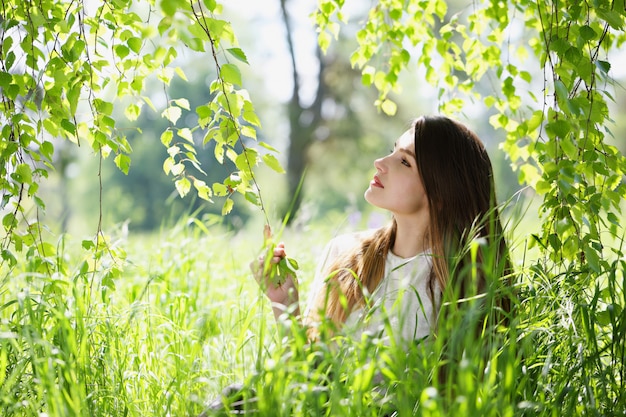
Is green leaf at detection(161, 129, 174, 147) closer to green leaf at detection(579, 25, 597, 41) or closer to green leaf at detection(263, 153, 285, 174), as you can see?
green leaf at detection(263, 153, 285, 174)

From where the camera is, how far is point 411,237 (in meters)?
2.35

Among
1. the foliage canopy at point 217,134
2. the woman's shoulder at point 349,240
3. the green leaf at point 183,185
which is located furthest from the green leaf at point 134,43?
the woman's shoulder at point 349,240

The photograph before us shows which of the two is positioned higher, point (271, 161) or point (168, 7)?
point (168, 7)

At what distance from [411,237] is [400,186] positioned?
18 cm

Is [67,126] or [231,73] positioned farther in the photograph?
[67,126]

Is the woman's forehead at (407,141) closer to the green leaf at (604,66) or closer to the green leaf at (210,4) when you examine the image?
the green leaf at (604,66)

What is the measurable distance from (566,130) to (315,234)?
316 centimetres

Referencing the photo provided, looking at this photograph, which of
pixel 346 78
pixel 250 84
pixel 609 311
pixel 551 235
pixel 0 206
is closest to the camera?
pixel 609 311

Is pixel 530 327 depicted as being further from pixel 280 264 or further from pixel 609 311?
pixel 280 264

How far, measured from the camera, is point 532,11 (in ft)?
8.69

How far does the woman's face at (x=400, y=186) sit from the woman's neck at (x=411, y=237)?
0.04 metres

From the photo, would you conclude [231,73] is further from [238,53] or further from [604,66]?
[604,66]

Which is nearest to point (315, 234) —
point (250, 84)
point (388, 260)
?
point (388, 260)

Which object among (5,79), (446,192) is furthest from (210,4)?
(446,192)
